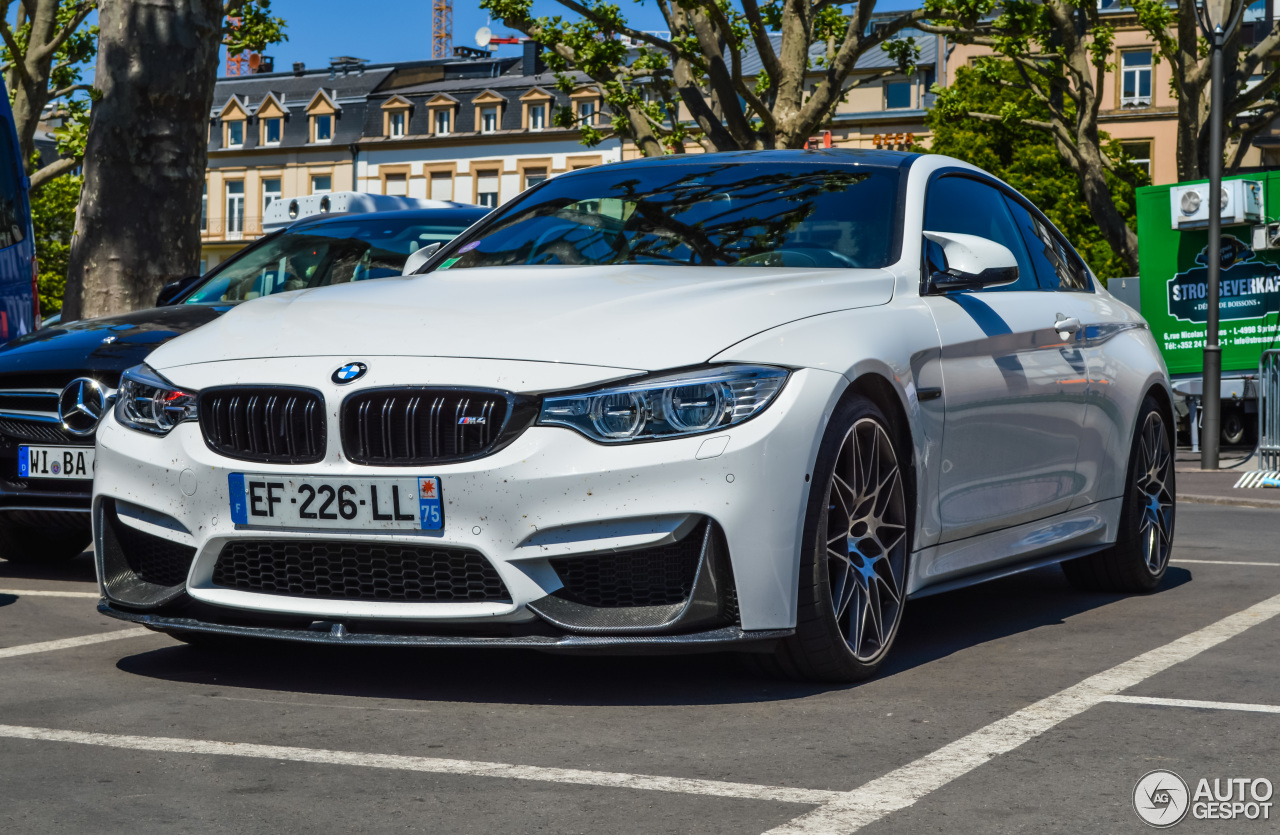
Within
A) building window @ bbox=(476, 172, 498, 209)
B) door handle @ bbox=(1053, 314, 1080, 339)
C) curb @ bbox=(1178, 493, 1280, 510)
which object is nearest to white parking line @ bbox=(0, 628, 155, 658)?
door handle @ bbox=(1053, 314, 1080, 339)

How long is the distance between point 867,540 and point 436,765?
149cm

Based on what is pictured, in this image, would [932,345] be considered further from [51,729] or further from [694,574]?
[51,729]

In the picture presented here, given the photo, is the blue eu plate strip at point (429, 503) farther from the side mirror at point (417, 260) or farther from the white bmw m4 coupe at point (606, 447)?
the side mirror at point (417, 260)

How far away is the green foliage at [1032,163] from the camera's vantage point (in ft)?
158

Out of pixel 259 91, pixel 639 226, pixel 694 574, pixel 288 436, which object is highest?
pixel 259 91

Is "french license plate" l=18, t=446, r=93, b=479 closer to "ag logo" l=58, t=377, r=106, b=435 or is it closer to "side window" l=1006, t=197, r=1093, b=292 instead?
"ag logo" l=58, t=377, r=106, b=435

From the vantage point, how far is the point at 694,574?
422cm

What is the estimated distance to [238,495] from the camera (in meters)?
4.42

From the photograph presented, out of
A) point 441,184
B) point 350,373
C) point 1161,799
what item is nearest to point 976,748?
point 1161,799

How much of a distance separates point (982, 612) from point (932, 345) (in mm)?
1580

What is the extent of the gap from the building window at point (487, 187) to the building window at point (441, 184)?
158cm

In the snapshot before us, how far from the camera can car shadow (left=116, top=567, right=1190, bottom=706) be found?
4.57 metres

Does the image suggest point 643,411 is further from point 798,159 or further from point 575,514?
point 798,159

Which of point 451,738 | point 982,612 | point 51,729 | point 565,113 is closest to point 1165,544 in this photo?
point 982,612
